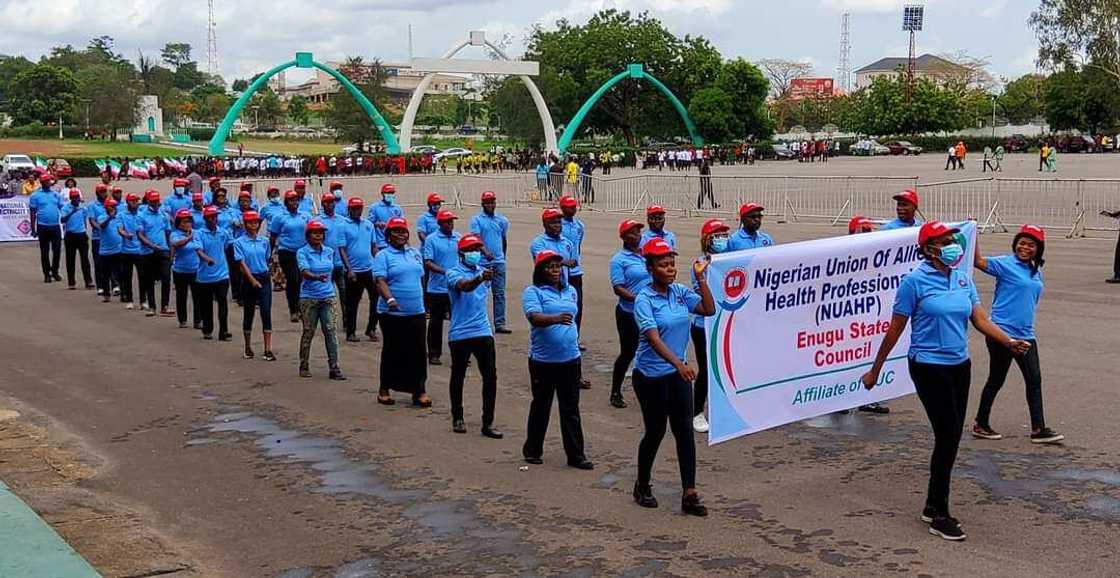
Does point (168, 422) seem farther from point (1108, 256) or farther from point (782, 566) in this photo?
point (1108, 256)

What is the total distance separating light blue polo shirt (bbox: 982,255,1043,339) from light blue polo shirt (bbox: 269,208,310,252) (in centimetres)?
977

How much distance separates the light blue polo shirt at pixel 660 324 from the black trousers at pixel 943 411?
1.43m

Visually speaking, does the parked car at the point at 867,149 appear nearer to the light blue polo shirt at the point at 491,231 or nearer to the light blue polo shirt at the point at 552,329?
the light blue polo shirt at the point at 491,231

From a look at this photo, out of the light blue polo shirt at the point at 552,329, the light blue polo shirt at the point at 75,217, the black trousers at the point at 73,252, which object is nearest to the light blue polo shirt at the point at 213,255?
the light blue polo shirt at the point at 75,217

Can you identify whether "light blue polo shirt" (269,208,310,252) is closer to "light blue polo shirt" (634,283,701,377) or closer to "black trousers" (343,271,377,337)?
"black trousers" (343,271,377,337)

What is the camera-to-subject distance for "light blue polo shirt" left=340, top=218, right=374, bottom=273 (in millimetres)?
14641

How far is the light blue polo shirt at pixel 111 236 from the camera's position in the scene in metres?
17.7

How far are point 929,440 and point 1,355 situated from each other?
10.7m

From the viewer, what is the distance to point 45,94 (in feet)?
358

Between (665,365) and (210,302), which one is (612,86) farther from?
(665,365)

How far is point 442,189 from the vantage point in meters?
41.7

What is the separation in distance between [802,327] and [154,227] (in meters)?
11.2

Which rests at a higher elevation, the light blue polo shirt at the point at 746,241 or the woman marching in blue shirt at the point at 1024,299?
the light blue polo shirt at the point at 746,241

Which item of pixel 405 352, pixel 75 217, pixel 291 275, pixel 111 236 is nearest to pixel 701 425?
pixel 405 352
